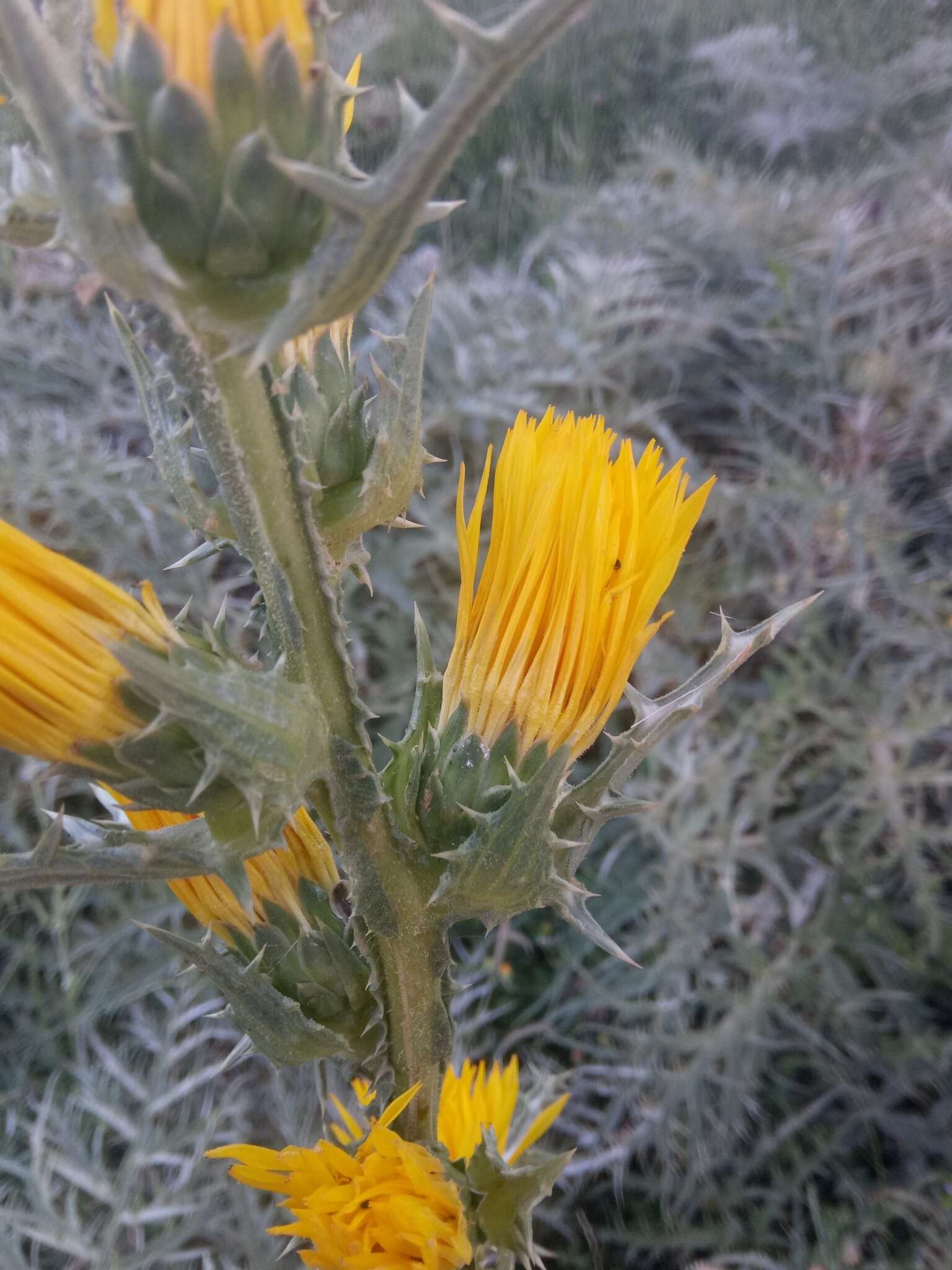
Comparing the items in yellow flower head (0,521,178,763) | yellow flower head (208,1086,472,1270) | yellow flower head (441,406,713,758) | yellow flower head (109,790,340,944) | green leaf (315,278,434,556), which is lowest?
yellow flower head (208,1086,472,1270)

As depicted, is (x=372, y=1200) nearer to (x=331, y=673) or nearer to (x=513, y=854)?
(x=513, y=854)

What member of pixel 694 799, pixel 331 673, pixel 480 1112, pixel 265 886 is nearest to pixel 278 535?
pixel 331 673

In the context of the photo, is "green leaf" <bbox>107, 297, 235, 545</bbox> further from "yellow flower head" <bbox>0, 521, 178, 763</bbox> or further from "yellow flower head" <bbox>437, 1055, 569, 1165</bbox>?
"yellow flower head" <bbox>437, 1055, 569, 1165</bbox>

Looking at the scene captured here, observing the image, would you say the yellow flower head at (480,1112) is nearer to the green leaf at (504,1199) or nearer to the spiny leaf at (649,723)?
the green leaf at (504,1199)

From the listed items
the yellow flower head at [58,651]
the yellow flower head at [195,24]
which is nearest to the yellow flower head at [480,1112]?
the yellow flower head at [58,651]

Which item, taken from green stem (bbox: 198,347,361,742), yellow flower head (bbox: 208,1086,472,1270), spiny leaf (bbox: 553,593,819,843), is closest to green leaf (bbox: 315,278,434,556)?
green stem (bbox: 198,347,361,742)
